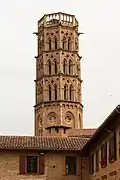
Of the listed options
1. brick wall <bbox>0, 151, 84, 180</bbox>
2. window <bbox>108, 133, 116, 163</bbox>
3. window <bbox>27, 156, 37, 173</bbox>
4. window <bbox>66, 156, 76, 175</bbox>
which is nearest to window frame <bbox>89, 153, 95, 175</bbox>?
brick wall <bbox>0, 151, 84, 180</bbox>

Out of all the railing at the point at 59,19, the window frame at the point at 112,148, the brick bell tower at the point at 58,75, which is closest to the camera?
the window frame at the point at 112,148

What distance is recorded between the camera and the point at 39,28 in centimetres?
9856

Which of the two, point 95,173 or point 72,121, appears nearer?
point 95,173

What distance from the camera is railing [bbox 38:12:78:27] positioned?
96438 mm

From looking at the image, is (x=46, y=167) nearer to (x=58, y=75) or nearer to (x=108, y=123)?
(x=108, y=123)

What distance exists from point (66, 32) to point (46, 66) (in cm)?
685

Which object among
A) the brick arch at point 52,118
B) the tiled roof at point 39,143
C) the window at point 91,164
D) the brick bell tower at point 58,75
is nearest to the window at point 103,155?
the window at point 91,164

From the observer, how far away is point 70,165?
44.2 metres

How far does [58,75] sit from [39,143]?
48140 mm

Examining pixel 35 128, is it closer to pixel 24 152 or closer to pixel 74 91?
pixel 74 91

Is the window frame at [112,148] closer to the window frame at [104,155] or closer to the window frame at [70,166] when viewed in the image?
the window frame at [104,155]

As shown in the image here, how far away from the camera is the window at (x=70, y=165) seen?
44094 mm

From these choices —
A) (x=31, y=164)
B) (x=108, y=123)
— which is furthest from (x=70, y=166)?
(x=108, y=123)

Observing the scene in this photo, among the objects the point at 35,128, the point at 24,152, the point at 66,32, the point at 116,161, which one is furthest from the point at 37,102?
the point at 116,161
